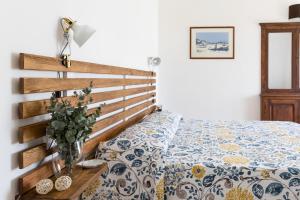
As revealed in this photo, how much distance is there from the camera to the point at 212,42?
4.72 m

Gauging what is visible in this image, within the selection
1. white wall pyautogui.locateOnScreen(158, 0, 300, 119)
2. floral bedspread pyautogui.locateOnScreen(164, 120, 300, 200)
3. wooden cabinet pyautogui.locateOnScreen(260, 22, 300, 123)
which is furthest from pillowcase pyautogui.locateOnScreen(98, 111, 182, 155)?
wooden cabinet pyautogui.locateOnScreen(260, 22, 300, 123)

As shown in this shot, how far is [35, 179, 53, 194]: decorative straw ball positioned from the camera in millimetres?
1150

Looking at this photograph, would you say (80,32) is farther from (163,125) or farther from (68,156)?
(163,125)

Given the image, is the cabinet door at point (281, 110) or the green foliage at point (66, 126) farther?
the cabinet door at point (281, 110)

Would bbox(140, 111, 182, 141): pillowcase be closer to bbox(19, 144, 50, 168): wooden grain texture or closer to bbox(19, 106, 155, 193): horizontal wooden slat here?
bbox(19, 106, 155, 193): horizontal wooden slat

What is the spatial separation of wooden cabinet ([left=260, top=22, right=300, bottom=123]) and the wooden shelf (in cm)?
369

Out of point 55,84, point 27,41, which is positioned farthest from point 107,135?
point 27,41

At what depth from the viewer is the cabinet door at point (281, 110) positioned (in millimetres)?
4551

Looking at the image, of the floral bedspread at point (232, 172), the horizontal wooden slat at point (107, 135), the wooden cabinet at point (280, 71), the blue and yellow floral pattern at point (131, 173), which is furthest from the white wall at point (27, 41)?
the wooden cabinet at point (280, 71)

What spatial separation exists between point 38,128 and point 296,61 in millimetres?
4219

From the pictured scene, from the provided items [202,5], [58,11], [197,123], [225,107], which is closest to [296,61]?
[225,107]

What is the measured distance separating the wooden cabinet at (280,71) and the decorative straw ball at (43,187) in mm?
3997

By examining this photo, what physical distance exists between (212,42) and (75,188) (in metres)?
3.92

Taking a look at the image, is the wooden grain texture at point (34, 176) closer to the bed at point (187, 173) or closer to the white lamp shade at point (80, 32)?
the bed at point (187, 173)
